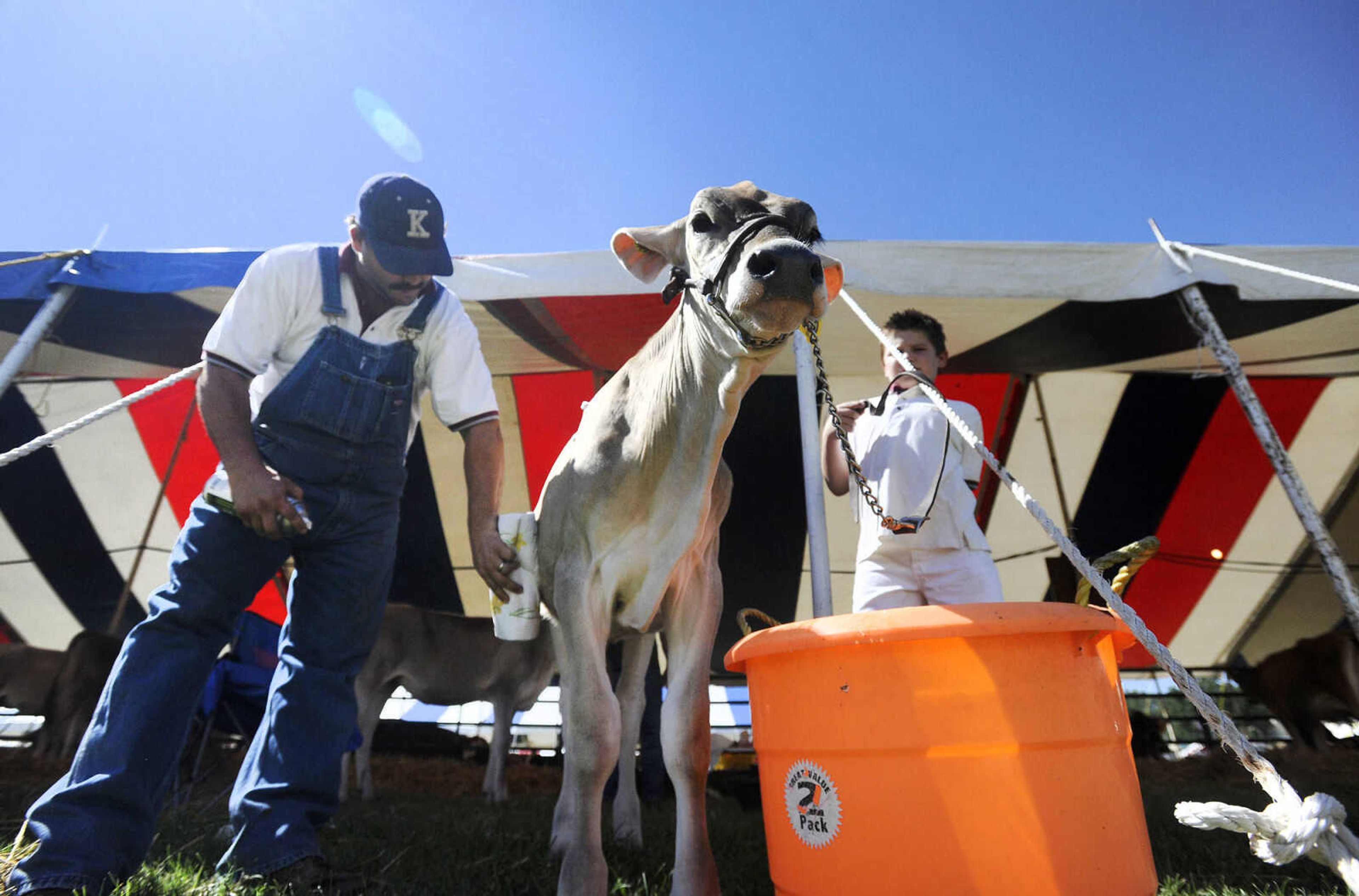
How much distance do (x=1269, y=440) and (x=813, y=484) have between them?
6.53ft

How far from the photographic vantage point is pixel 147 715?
1.67 m

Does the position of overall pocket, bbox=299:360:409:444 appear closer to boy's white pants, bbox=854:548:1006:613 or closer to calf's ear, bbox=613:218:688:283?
calf's ear, bbox=613:218:688:283

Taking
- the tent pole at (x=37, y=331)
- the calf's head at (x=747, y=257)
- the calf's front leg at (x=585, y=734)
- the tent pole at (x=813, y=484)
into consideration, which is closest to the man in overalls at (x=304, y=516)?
the calf's front leg at (x=585, y=734)

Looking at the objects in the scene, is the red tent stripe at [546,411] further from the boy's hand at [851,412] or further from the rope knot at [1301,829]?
the rope knot at [1301,829]

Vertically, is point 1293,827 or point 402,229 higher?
point 402,229

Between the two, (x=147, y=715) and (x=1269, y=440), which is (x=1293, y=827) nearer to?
(x=147, y=715)

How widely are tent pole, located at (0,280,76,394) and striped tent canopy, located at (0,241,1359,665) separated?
73mm

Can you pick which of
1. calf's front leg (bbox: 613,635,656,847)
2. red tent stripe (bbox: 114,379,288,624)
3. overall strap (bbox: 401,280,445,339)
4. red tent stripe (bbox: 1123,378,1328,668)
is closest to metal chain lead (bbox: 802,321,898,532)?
calf's front leg (bbox: 613,635,656,847)

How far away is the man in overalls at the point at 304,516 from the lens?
1.68m

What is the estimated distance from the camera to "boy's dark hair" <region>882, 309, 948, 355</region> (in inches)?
109

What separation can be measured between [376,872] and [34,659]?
A: 4723 mm

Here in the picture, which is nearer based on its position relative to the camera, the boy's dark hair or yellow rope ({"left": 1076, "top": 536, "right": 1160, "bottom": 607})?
yellow rope ({"left": 1076, "top": 536, "right": 1160, "bottom": 607})

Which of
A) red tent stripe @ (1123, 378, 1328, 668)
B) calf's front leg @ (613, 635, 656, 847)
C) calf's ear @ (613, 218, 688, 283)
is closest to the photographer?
calf's ear @ (613, 218, 688, 283)

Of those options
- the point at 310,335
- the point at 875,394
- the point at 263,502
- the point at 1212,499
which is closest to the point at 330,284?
the point at 310,335
